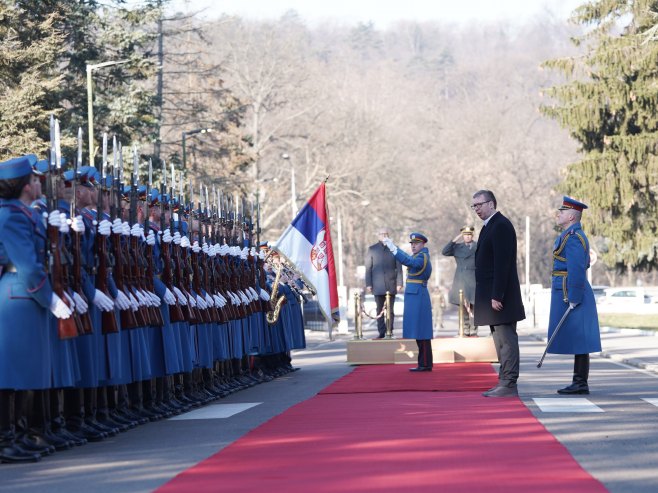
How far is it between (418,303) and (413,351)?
1813 mm

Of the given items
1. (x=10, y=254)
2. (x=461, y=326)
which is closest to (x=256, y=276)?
(x=461, y=326)

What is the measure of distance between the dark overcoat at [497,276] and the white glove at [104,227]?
423cm

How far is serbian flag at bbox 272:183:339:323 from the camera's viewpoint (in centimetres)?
2102

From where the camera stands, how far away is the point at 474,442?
10336 millimetres

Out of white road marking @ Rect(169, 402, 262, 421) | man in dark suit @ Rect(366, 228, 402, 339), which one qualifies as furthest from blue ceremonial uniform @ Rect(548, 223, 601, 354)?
man in dark suit @ Rect(366, 228, 402, 339)

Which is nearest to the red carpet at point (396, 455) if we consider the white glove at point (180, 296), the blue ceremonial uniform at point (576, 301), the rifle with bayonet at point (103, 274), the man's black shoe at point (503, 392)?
the man's black shoe at point (503, 392)

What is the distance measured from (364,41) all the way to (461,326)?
122 metres

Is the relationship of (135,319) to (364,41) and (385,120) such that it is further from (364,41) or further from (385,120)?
(364,41)

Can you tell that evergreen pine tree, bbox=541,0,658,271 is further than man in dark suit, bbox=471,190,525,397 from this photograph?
Yes

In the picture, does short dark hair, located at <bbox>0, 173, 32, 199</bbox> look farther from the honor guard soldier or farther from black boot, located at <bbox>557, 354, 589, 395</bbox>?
black boot, located at <bbox>557, 354, 589, 395</bbox>

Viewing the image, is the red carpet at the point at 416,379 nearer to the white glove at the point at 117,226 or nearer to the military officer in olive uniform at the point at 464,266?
the military officer in olive uniform at the point at 464,266

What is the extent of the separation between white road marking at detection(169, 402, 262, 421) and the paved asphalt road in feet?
0.04

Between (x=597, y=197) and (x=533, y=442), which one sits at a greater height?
(x=597, y=197)

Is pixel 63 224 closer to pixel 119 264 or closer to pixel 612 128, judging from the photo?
pixel 119 264
